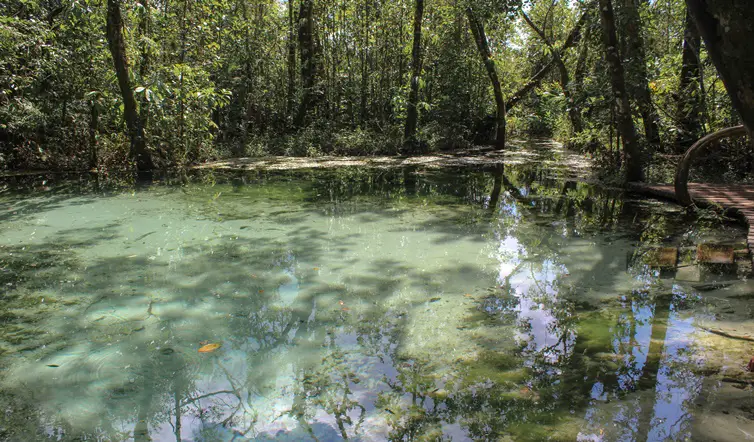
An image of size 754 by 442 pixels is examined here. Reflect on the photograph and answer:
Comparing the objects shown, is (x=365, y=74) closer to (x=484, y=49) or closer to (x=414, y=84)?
(x=414, y=84)

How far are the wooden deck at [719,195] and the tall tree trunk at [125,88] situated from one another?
349 inches

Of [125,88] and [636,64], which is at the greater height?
[636,64]

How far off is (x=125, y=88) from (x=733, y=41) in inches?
386

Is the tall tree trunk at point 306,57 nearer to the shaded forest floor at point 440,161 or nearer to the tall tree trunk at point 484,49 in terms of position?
the shaded forest floor at point 440,161

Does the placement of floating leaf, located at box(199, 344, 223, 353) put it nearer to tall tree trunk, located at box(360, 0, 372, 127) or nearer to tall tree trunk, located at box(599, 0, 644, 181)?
tall tree trunk, located at box(599, 0, 644, 181)

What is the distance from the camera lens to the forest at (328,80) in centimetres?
826

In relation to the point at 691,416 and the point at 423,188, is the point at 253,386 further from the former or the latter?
the point at 423,188

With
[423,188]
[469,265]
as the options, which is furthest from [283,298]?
[423,188]

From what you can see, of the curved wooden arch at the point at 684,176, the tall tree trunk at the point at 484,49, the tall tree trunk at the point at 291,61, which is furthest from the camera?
the tall tree trunk at the point at 291,61

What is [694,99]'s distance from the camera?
8.06 meters

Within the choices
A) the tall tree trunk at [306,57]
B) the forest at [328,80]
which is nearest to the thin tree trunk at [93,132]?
the forest at [328,80]

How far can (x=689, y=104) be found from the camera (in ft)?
27.0

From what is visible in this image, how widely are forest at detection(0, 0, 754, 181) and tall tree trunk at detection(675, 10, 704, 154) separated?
0.03 meters

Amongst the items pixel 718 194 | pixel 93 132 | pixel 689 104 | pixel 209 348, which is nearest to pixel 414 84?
pixel 689 104
